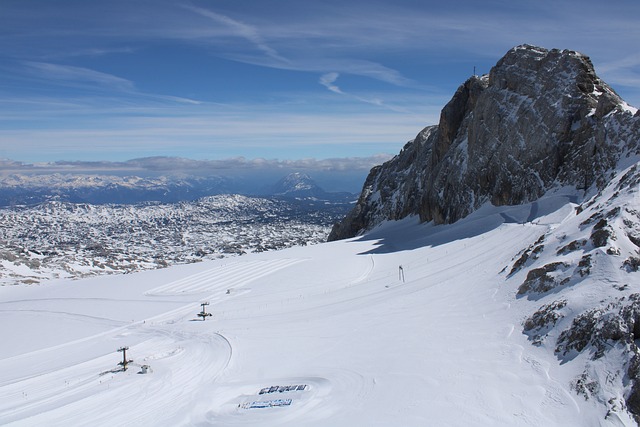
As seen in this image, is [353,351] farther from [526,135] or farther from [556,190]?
[526,135]

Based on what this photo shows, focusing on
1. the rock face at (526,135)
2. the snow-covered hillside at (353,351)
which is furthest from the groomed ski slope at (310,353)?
the rock face at (526,135)

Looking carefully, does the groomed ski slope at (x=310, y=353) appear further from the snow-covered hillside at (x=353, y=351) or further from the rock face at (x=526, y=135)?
the rock face at (x=526, y=135)

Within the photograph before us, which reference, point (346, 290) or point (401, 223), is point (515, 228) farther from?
point (401, 223)

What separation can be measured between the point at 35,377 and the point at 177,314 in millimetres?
9090

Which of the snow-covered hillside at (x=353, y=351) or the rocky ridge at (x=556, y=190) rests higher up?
the rocky ridge at (x=556, y=190)

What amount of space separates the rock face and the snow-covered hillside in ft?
25.6

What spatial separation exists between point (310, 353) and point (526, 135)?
115 ft

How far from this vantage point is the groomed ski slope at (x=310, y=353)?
1044cm

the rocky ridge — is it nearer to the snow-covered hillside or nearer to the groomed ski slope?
the snow-covered hillside

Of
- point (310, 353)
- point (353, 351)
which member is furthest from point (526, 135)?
point (310, 353)

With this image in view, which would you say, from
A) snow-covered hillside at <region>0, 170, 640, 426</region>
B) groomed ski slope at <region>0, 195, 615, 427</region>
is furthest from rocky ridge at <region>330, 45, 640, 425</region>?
groomed ski slope at <region>0, 195, 615, 427</region>

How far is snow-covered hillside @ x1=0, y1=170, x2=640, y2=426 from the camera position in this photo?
10125 mm

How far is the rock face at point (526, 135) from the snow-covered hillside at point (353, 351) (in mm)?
7797

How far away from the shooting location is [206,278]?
3588 centimetres
